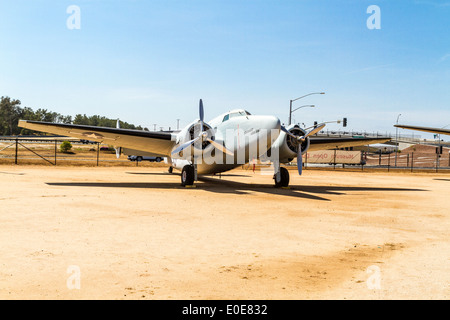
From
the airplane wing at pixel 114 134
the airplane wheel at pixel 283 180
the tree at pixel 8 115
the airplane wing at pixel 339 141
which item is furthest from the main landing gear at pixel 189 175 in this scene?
the tree at pixel 8 115

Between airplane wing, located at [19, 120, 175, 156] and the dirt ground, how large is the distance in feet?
24.5

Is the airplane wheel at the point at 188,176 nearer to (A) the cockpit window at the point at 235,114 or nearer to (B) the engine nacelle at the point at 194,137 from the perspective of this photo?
(B) the engine nacelle at the point at 194,137

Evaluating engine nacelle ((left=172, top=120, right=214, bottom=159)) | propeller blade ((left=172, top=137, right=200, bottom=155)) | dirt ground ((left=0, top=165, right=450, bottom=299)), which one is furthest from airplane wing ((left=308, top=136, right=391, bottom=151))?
dirt ground ((left=0, top=165, right=450, bottom=299))

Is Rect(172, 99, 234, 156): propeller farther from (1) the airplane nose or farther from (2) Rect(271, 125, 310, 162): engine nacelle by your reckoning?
(2) Rect(271, 125, 310, 162): engine nacelle

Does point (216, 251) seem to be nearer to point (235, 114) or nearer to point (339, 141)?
point (235, 114)

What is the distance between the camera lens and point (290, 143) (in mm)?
22234

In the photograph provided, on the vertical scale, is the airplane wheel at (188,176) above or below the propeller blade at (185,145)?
below

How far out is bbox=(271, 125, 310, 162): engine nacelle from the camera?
22094 mm

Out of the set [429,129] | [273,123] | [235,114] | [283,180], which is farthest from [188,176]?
[429,129]

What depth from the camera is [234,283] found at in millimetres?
5699

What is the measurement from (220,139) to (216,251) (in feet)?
45.6

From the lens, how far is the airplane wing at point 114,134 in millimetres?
20703
